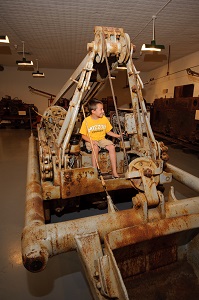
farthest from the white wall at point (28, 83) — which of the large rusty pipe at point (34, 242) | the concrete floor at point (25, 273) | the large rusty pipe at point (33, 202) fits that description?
the large rusty pipe at point (34, 242)

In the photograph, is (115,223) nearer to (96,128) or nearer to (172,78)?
(96,128)

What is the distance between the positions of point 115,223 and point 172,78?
11.7 m

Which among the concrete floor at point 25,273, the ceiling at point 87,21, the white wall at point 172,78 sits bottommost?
the concrete floor at point 25,273

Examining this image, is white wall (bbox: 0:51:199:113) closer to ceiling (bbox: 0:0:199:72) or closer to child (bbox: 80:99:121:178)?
ceiling (bbox: 0:0:199:72)

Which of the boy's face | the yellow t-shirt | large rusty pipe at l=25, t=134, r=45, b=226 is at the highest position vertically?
the boy's face

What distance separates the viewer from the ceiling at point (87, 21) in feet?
16.6

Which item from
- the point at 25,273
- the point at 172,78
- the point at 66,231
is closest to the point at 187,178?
the point at 66,231

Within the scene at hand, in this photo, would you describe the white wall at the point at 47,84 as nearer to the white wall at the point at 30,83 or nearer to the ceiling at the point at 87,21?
the white wall at the point at 30,83

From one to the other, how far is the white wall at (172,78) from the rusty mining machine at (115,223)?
847 centimetres

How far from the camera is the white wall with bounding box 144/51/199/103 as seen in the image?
9441 mm

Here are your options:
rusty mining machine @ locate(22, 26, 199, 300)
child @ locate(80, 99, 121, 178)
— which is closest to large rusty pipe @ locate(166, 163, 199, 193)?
rusty mining machine @ locate(22, 26, 199, 300)

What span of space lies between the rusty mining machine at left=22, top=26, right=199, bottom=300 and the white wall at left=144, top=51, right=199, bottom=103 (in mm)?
8468

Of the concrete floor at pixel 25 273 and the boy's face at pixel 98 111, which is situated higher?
the boy's face at pixel 98 111

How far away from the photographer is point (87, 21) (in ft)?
20.0
